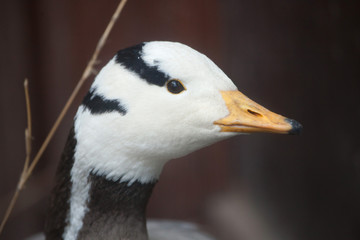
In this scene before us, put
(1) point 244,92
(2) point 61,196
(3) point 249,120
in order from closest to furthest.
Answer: (3) point 249,120 → (2) point 61,196 → (1) point 244,92

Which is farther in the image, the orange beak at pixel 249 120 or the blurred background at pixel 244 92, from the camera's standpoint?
the blurred background at pixel 244 92

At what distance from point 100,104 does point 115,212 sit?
0.18 m

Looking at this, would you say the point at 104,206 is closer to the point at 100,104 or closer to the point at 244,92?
the point at 100,104

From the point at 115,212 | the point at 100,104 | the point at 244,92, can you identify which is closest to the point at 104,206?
the point at 115,212

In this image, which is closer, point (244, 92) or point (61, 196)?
point (61, 196)

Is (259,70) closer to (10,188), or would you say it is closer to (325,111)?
(325,111)

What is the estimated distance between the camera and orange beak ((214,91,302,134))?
2.11ft

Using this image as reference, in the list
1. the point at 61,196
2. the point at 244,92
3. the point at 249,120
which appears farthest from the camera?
the point at 244,92

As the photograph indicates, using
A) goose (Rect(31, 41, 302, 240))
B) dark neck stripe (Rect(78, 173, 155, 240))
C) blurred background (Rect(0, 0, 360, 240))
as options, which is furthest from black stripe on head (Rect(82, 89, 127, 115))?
blurred background (Rect(0, 0, 360, 240))

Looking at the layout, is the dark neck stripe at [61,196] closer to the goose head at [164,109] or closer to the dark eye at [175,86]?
the goose head at [164,109]

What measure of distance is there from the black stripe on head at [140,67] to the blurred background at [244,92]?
598mm

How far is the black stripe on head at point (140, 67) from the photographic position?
0.67 meters

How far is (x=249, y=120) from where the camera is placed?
2.17ft

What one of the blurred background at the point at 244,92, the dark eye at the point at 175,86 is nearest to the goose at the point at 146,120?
the dark eye at the point at 175,86
